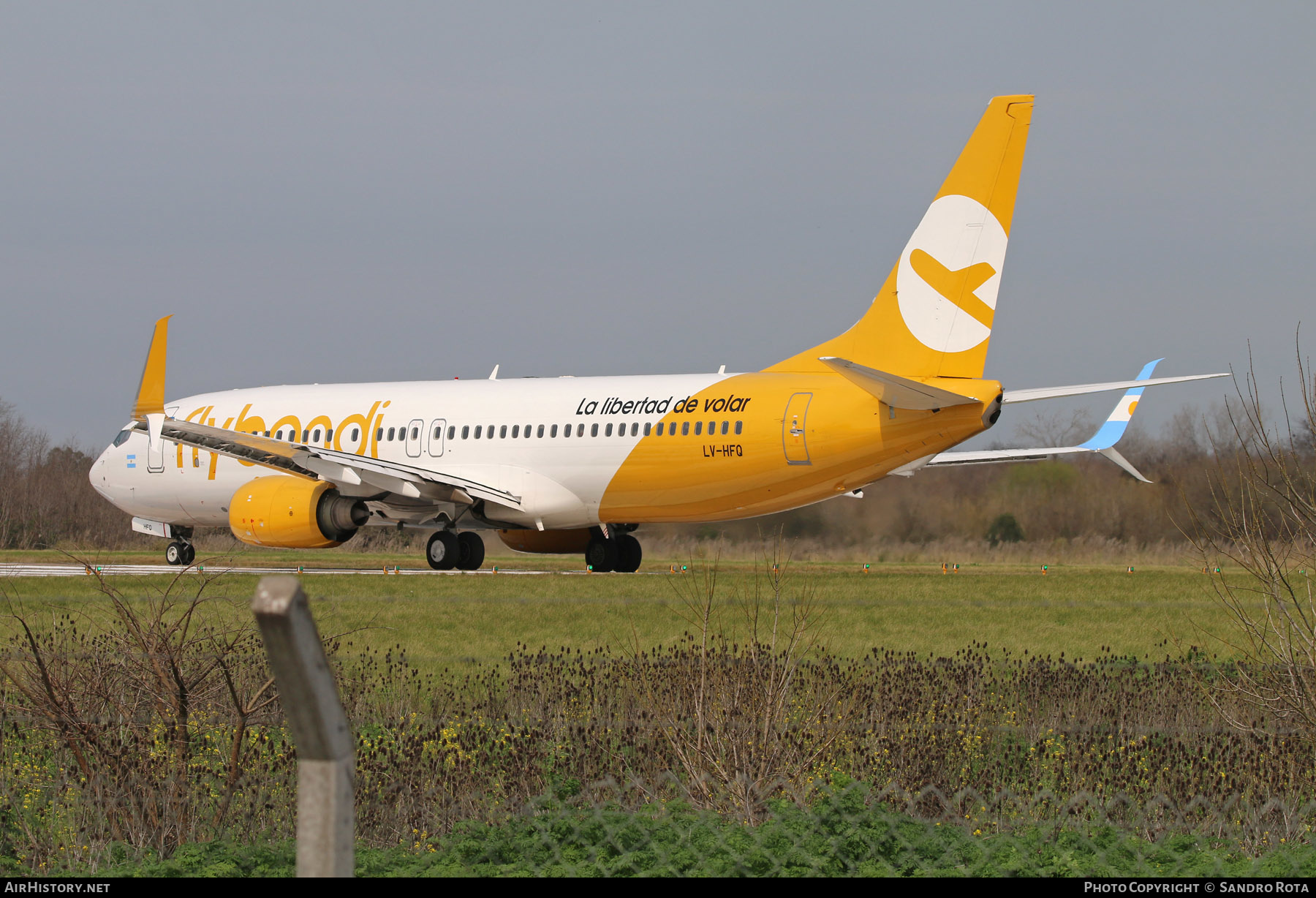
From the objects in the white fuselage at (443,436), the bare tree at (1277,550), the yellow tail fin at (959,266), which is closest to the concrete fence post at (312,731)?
the bare tree at (1277,550)

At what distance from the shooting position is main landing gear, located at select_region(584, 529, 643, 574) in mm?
28047

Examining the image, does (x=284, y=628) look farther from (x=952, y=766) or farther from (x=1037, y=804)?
(x=952, y=766)

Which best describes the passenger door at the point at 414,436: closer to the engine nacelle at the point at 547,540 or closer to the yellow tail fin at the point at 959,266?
the engine nacelle at the point at 547,540

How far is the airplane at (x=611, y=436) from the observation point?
20.7 m

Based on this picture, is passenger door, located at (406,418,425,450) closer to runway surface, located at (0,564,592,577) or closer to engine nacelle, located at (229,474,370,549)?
engine nacelle, located at (229,474,370,549)

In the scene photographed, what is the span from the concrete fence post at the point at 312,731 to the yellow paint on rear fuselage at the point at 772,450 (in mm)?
17965

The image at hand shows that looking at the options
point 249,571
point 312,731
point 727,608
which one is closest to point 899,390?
point 727,608

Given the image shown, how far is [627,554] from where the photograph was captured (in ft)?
92.1

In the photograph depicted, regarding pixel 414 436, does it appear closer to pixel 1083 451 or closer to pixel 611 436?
pixel 611 436

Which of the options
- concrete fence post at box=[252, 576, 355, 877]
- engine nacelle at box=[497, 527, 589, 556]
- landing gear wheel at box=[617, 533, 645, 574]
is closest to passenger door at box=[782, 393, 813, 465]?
landing gear wheel at box=[617, 533, 645, 574]

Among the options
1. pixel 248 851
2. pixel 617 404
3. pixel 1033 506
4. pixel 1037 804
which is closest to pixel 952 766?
pixel 1037 804

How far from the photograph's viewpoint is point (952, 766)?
9.82 m

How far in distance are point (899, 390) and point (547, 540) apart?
10.8m

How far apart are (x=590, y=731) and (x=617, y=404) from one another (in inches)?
598
